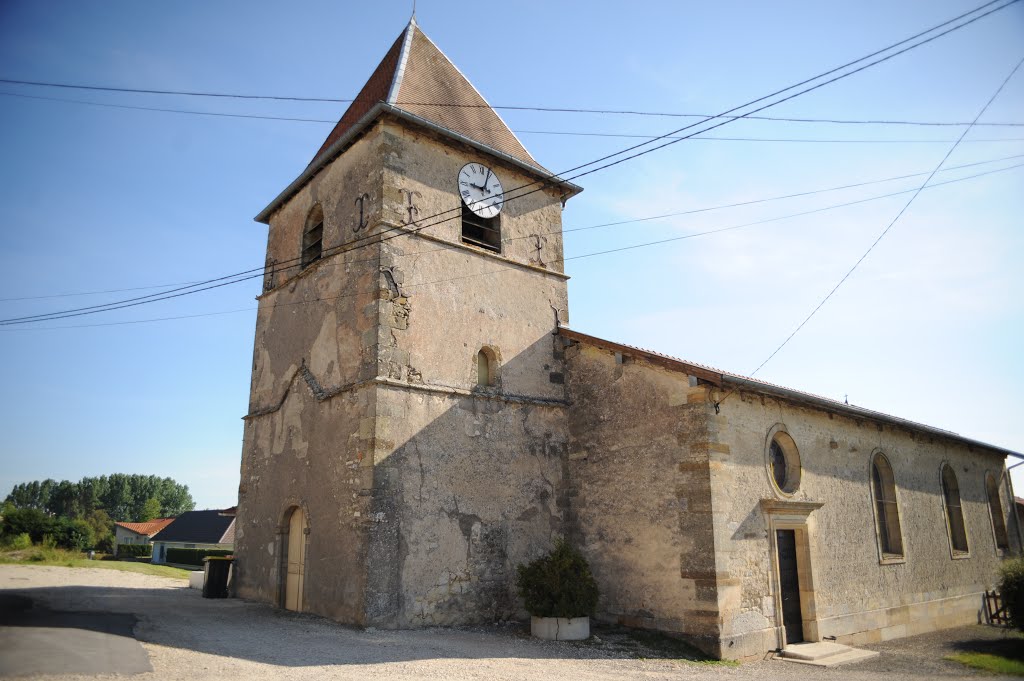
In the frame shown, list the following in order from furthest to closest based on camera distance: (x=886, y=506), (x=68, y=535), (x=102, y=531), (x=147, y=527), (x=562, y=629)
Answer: (x=147, y=527), (x=102, y=531), (x=68, y=535), (x=886, y=506), (x=562, y=629)

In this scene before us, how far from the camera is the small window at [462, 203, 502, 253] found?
1273cm

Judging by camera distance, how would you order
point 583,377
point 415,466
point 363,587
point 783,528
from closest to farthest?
point 363,587
point 415,466
point 783,528
point 583,377

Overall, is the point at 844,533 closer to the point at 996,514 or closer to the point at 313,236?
the point at 996,514

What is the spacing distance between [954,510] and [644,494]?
10619 millimetres

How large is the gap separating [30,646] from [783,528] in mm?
10554

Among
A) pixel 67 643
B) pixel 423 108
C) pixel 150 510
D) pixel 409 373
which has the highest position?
pixel 423 108

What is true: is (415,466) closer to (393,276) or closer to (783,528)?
(393,276)

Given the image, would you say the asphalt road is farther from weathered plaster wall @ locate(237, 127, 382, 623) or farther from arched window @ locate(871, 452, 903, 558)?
arched window @ locate(871, 452, 903, 558)

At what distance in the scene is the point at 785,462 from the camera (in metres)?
11.9

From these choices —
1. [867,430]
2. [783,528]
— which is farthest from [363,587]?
[867,430]

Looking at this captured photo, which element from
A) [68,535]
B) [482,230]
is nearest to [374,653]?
[482,230]

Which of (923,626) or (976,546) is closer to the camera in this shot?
(923,626)

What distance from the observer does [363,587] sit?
949 centimetres

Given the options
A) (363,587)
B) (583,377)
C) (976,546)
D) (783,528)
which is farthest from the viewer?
(976,546)
